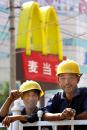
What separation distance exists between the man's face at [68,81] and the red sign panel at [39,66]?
15.0m

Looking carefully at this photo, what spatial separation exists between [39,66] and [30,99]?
15787 mm

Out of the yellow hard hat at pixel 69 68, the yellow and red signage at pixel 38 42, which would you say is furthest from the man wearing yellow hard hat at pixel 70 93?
the yellow and red signage at pixel 38 42

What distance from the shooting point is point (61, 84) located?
3701 millimetres

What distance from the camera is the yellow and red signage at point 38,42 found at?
19.5m

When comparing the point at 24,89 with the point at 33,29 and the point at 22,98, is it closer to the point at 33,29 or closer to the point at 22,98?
the point at 22,98

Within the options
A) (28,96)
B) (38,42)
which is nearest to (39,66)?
(38,42)

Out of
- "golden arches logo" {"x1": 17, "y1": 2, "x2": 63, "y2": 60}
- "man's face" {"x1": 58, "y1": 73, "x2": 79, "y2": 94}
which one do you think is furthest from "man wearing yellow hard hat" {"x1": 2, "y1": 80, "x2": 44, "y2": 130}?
"golden arches logo" {"x1": 17, "y1": 2, "x2": 63, "y2": 60}

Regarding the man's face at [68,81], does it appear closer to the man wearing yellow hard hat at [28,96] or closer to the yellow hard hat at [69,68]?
the yellow hard hat at [69,68]

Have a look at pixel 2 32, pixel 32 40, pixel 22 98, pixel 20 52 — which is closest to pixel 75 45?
pixel 2 32

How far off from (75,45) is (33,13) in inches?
682

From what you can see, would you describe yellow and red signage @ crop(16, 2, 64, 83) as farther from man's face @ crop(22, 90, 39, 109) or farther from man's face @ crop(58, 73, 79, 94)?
man's face @ crop(58, 73, 79, 94)

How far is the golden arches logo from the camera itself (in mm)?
20062

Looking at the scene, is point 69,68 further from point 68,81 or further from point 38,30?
point 38,30

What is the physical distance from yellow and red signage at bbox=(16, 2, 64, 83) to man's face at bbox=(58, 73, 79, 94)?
591 inches
